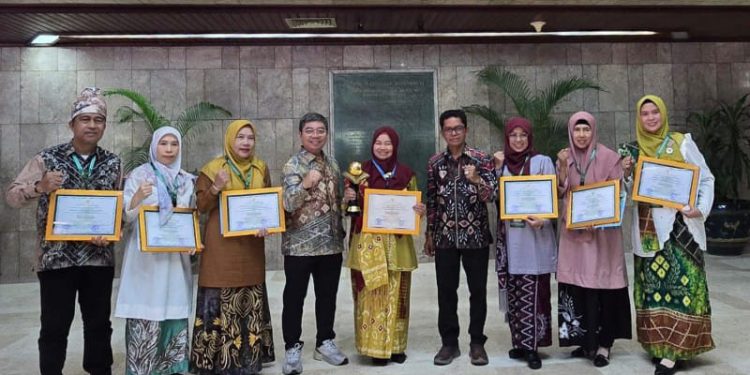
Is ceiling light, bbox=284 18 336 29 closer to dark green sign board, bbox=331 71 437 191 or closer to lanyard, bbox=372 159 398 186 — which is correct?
dark green sign board, bbox=331 71 437 191

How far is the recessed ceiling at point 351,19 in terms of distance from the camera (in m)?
5.72

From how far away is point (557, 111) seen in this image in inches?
280

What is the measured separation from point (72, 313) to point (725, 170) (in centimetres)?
810

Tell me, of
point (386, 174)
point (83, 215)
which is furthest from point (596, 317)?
point (83, 215)

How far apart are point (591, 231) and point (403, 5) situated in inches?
148

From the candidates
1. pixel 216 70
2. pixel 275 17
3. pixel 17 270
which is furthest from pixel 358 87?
A: pixel 17 270

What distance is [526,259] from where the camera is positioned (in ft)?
9.79

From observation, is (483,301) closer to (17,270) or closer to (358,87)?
(358,87)

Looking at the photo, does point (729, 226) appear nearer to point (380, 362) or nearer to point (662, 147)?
point (662, 147)

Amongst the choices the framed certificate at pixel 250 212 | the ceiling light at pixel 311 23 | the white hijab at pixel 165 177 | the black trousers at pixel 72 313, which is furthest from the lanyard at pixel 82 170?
the ceiling light at pixel 311 23

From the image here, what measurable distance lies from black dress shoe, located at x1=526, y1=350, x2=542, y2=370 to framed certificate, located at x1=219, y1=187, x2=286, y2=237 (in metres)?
1.73

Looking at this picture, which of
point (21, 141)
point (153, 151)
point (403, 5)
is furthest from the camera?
point (21, 141)

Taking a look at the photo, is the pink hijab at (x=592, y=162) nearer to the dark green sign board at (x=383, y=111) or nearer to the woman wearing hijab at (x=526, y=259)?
the woman wearing hijab at (x=526, y=259)

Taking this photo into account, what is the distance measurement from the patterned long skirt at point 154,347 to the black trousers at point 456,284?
1.58m
